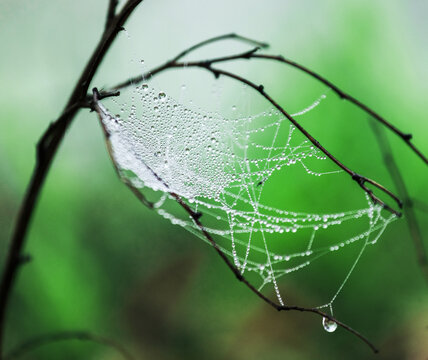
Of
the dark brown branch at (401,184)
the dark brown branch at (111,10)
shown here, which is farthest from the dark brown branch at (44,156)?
the dark brown branch at (401,184)

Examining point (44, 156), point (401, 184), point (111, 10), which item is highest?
point (111, 10)

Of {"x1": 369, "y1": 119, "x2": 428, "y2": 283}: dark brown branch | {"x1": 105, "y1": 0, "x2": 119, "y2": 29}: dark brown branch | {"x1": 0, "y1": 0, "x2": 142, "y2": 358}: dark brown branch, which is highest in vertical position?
{"x1": 105, "y1": 0, "x2": 119, "y2": 29}: dark brown branch

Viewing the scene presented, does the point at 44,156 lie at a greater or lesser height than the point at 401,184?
greater

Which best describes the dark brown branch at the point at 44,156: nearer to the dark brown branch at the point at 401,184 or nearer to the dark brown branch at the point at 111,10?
the dark brown branch at the point at 111,10

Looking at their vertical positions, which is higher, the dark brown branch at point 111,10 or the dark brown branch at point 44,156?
the dark brown branch at point 111,10

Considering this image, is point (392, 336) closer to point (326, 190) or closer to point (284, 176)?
point (326, 190)

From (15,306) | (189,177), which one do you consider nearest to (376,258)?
(189,177)

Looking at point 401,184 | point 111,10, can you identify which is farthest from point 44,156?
point 401,184

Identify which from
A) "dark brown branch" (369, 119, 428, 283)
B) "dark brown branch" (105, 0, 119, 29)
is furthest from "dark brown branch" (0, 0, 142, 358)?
"dark brown branch" (369, 119, 428, 283)

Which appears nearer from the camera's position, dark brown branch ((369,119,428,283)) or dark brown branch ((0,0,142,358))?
dark brown branch ((0,0,142,358))

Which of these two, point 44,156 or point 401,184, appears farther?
point 401,184

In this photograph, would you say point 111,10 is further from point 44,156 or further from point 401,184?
point 401,184

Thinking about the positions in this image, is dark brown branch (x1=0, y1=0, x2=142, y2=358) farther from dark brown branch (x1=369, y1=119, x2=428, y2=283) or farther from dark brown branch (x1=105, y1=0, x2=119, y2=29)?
dark brown branch (x1=369, y1=119, x2=428, y2=283)
